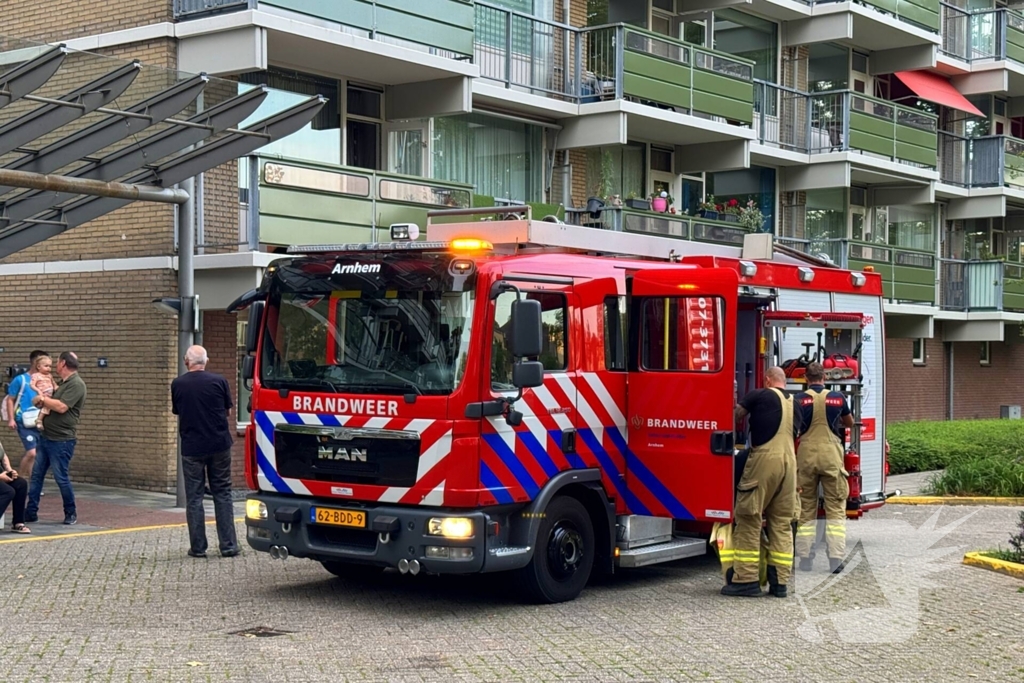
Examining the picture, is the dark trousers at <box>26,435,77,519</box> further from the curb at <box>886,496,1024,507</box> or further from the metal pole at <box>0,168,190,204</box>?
the curb at <box>886,496,1024,507</box>

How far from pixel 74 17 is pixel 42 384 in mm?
6105

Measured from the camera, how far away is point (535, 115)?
70.2 ft

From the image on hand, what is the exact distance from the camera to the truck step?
→ 1061 cm

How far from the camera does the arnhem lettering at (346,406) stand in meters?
9.59

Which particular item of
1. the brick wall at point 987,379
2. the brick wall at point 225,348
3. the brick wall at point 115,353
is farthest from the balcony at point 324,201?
the brick wall at point 987,379

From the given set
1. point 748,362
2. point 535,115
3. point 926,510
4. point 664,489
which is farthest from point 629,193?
point 664,489

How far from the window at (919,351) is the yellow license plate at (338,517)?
2400 cm

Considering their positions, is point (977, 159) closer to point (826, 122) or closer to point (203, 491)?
point (826, 122)

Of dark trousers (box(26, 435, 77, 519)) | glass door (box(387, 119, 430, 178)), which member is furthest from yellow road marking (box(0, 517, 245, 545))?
glass door (box(387, 119, 430, 178))

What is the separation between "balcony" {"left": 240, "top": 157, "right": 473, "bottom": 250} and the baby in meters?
2.70

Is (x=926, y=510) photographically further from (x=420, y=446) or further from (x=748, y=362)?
(x=420, y=446)

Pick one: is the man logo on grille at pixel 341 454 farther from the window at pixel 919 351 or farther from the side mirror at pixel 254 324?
the window at pixel 919 351

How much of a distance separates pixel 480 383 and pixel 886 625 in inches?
129

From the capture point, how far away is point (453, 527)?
937cm
